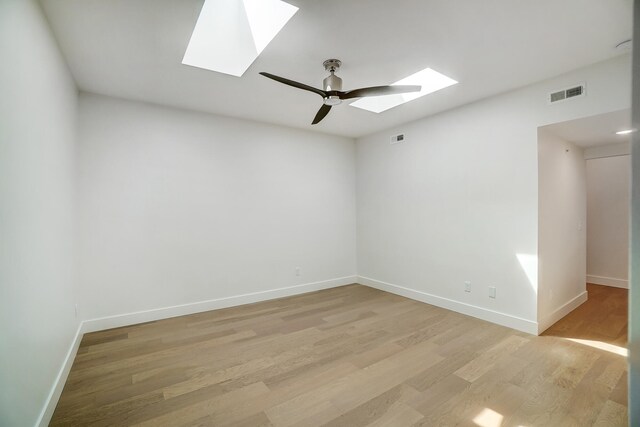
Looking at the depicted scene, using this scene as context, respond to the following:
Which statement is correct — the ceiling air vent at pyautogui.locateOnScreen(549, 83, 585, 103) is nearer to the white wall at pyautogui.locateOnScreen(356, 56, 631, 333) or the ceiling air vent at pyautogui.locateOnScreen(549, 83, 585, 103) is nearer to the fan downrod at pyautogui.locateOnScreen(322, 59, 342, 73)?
the white wall at pyautogui.locateOnScreen(356, 56, 631, 333)

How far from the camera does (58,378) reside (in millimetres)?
2100

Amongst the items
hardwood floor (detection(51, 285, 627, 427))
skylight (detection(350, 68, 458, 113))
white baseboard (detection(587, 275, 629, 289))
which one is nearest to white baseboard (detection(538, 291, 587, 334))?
hardwood floor (detection(51, 285, 627, 427))

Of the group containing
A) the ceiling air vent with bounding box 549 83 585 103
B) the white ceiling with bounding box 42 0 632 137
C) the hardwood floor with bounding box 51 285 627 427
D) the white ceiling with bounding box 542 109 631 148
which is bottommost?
the hardwood floor with bounding box 51 285 627 427

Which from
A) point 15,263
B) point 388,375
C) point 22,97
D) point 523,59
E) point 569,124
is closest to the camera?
point 15,263

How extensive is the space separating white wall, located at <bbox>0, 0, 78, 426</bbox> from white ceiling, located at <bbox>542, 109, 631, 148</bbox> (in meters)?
4.25

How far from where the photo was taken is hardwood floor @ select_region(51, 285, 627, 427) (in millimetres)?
1904

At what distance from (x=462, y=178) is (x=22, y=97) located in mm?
4106

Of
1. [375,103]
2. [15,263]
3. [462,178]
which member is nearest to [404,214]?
[462,178]

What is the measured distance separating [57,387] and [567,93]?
16.2 ft

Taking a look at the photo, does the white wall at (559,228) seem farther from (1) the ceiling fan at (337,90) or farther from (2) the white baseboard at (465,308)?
(1) the ceiling fan at (337,90)

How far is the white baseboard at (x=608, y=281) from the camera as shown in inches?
189

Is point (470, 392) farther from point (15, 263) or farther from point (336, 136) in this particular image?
point (336, 136)

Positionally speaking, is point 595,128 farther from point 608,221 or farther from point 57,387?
point 57,387

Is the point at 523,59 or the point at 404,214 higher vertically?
the point at 523,59
